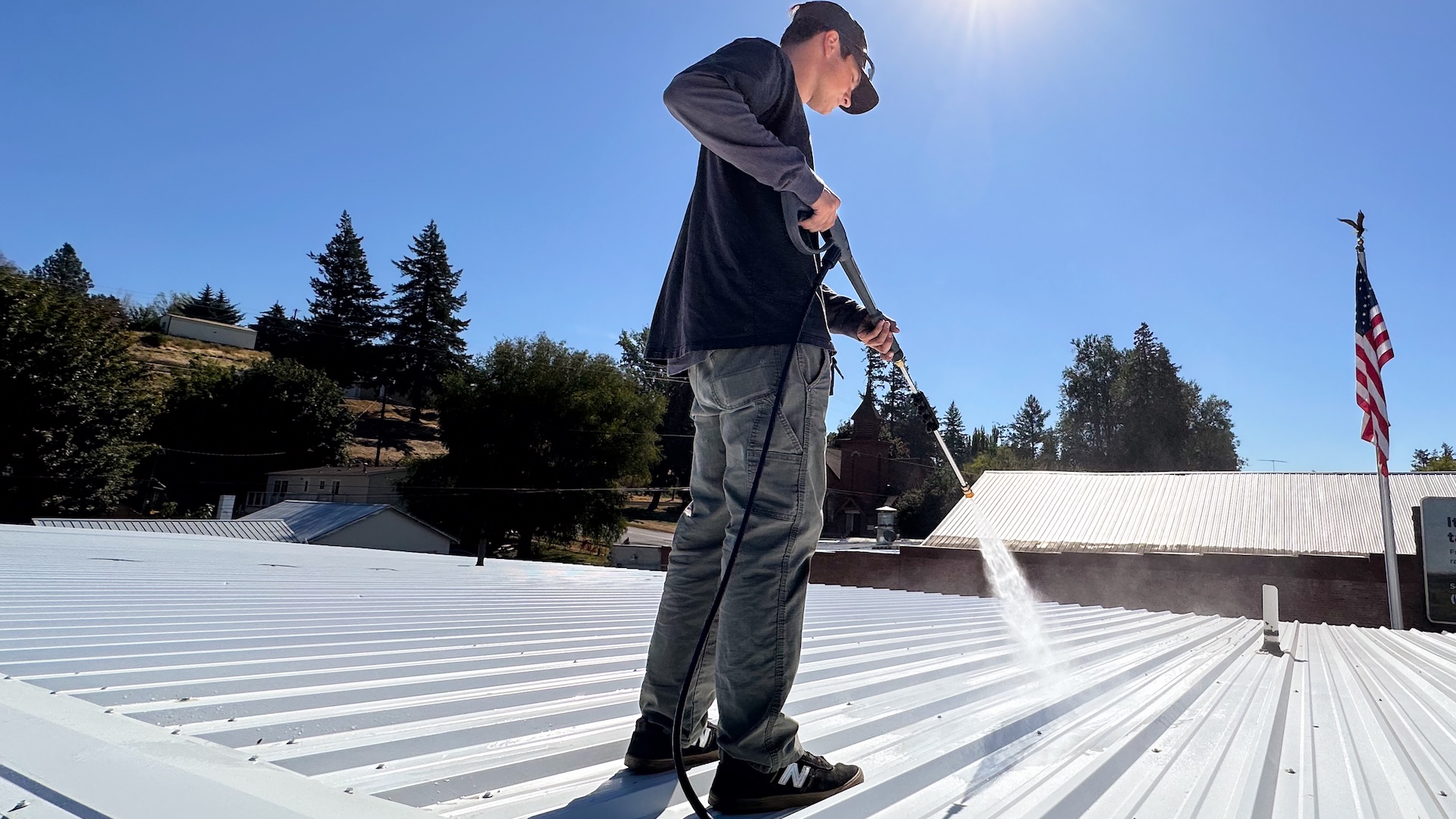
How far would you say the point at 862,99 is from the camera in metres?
2.23

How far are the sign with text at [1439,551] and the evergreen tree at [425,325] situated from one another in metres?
54.2

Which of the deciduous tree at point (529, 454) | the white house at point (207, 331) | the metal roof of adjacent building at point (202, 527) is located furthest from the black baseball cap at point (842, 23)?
the white house at point (207, 331)

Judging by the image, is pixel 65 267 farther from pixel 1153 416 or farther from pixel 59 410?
pixel 1153 416

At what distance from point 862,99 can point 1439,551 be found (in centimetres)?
1382

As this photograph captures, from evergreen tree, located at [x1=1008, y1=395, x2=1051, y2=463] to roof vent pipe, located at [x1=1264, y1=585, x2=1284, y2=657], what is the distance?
273 ft

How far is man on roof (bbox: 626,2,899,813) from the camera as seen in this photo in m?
1.51

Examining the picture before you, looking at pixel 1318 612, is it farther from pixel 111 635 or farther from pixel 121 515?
pixel 121 515

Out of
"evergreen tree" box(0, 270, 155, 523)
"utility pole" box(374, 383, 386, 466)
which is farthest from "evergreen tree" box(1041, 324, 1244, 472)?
"evergreen tree" box(0, 270, 155, 523)

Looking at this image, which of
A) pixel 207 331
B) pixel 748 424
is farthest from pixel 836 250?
pixel 207 331

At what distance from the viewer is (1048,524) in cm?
1972

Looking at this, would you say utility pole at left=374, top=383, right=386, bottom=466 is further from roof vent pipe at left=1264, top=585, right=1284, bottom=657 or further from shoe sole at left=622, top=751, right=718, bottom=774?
shoe sole at left=622, top=751, right=718, bottom=774

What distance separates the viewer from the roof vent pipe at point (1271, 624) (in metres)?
4.73

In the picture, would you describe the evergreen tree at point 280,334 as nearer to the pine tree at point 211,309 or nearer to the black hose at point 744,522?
the pine tree at point 211,309

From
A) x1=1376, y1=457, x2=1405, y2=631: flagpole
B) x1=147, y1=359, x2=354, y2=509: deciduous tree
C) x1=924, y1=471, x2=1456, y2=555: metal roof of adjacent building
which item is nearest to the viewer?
x1=1376, y1=457, x2=1405, y2=631: flagpole
